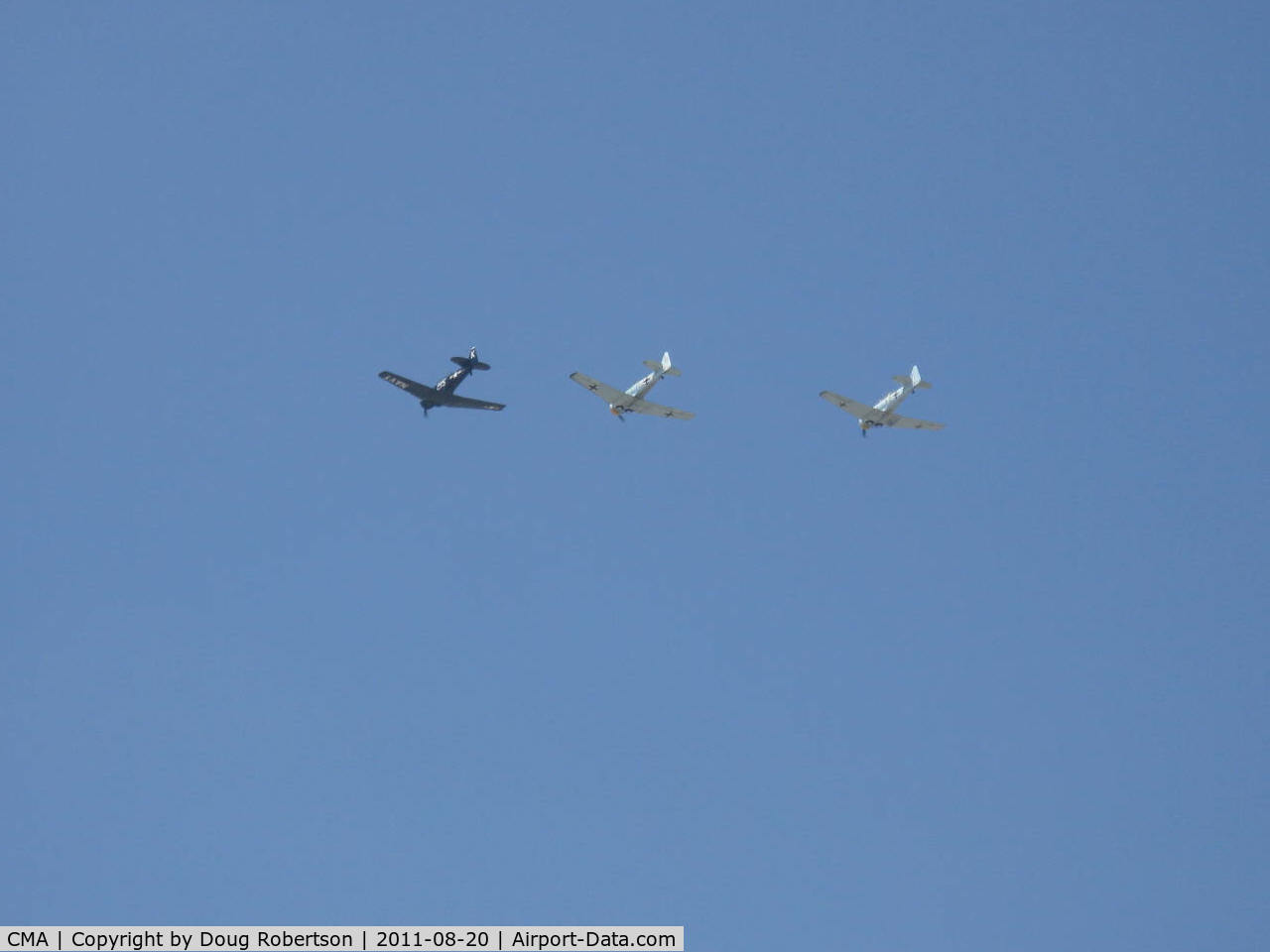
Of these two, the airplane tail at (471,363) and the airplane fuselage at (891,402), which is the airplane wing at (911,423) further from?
the airplane tail at (471,363)

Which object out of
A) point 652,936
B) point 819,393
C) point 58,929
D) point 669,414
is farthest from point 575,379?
point 58,929

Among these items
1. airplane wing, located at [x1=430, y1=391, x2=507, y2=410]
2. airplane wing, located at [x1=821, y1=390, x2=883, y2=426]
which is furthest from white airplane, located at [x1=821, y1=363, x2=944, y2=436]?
airplane wing, located at [x1=430, y1=391, x2=507, y2=410]

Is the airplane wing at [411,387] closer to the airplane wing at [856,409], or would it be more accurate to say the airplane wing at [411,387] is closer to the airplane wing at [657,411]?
the airplane wing at [657,411]

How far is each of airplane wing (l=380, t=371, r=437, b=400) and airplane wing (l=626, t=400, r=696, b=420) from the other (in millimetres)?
12778

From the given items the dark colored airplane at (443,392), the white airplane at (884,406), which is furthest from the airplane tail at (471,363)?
the white airplane at (884,406)

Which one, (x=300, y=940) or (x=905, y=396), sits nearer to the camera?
(x=300, y=940)

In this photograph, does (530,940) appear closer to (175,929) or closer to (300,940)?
(300,940)

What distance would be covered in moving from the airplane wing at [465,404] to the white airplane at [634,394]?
235 inches

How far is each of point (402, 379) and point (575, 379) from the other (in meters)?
11.2

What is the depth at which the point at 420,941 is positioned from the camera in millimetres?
66625

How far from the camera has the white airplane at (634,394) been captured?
3612 inches

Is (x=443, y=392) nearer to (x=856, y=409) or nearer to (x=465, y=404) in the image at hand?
(x=465, y=404)

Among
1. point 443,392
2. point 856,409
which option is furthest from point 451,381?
point 856,409

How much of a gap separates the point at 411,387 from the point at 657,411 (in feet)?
53.0
